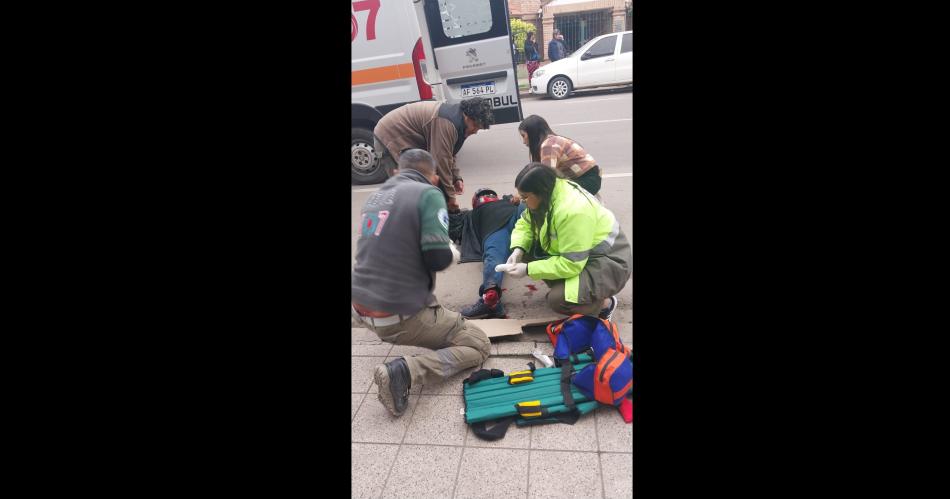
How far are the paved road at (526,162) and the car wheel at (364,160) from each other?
148 millimetres

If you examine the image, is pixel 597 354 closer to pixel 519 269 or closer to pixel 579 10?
pixel 519 269

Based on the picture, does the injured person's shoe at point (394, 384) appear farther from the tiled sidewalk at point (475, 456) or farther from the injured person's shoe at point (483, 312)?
the injured person's shoe at point (483, 312)

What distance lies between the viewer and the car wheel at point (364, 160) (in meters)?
6.35

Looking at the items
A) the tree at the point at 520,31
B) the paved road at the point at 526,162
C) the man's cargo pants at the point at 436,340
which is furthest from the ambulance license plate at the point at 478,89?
the tree at the point at 520,31

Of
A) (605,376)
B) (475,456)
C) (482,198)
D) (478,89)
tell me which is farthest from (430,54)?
(475,456)

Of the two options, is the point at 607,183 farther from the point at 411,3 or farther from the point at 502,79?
the point at 411,3

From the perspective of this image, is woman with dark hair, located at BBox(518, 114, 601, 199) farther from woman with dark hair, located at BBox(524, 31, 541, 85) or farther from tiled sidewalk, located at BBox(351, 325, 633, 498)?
woman with dark hair, located at BBox(524, 31, 541, 85)

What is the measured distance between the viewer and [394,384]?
244 centimetres

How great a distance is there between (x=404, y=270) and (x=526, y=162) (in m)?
4.91

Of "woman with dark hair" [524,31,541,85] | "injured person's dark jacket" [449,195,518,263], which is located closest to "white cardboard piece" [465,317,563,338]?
"injured person's dark jacket" [449,195,518,263]

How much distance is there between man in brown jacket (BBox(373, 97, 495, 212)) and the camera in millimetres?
4391

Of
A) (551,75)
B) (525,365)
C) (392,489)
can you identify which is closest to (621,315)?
(525,365)

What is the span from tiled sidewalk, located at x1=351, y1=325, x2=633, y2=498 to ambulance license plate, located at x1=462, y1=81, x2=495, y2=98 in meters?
4.44

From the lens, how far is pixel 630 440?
223 cm
